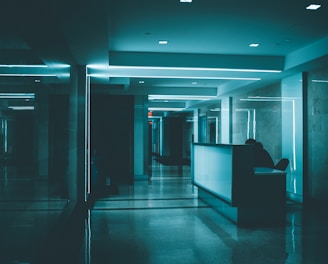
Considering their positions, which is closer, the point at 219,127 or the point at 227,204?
the point at 227,204

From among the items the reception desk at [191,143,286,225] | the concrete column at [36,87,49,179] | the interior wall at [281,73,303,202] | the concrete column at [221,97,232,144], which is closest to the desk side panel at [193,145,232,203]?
the reception desk at [191,143,286,225]

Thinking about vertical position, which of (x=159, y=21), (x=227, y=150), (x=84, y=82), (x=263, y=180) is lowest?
(x=263, y=180)

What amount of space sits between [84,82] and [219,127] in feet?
27.3

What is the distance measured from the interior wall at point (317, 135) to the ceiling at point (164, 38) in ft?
1.52

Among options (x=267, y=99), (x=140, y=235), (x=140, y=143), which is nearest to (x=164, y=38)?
(x=140, y=235)

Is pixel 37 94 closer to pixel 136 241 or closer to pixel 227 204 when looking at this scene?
pixel 136 241

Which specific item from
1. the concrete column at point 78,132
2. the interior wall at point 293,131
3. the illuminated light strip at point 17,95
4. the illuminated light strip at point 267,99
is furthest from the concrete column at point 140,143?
the illuminated light strip at point 17,95

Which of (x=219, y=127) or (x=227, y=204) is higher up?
(x=219, y=127)

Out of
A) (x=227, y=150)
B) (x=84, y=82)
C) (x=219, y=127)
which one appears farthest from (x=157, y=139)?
(x=227, y=150)

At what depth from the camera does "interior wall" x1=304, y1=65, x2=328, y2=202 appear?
7820mm

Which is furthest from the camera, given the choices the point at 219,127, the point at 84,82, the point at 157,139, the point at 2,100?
the point at 157,139

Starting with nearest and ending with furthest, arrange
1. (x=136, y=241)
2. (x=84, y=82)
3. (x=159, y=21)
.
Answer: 1. (x=136, y=241)
2. (x=159, y=21)
3. (x=84, y=82)

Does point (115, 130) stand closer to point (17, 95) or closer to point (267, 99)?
point (267, 99)

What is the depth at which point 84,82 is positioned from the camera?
812cm
